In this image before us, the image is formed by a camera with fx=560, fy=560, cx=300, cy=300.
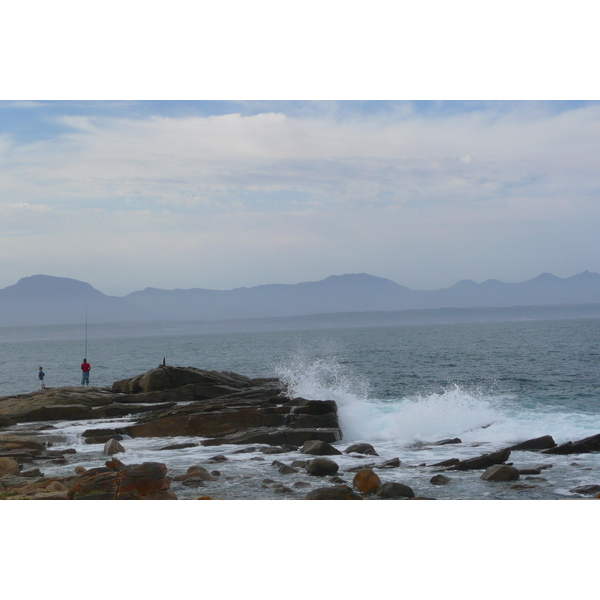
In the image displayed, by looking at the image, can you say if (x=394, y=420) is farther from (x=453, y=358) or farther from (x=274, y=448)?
(x=453, y=358)

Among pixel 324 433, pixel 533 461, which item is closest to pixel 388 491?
pixel 533 461

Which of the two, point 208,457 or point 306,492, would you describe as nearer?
point 306,492

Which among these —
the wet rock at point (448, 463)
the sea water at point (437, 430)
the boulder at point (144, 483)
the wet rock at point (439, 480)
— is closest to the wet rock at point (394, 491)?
the sea water at point (437, 430)

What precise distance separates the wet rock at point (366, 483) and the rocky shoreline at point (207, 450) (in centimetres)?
2

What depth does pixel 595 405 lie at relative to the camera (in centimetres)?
2717

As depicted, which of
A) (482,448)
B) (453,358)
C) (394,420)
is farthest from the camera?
(453,358)

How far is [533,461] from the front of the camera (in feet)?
50.5

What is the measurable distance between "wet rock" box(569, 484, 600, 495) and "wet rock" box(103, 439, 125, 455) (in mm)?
12475

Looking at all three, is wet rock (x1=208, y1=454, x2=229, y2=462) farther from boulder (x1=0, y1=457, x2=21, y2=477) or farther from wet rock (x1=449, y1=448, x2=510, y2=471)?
wet rock (x1=449, y1=448, x2=510, y2=471)

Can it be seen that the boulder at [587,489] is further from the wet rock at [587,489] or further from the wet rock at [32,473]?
the wet rock at [32,473]

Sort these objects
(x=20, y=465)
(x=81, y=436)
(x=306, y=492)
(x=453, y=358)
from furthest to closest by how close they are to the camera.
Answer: (x=453, y=358)
(x=81, y=436)
(x=20, y=465)
(x=306, y=492)

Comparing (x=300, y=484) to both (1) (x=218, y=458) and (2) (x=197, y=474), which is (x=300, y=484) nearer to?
(2) (x=197, y=474)

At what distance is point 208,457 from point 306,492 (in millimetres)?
4698

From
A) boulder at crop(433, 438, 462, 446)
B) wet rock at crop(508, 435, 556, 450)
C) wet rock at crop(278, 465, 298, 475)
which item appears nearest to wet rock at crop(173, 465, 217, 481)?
wet rock at crop(278, 465, 298, 475)
